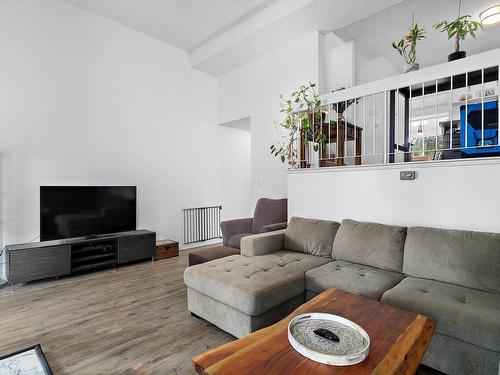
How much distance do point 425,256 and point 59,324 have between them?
3036 mm

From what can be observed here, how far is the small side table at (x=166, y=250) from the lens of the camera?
432 cm

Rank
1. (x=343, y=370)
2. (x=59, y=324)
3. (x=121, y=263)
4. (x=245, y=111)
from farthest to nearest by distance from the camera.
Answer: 1. (x=245, y=111)
2. (x=121, y=263)
3. (x=59, y=324)
4. (x=343, y=370)

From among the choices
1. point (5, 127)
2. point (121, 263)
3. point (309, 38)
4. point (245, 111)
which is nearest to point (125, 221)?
point (121, 263)

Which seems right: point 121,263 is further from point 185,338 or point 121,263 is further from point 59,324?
point 185,338

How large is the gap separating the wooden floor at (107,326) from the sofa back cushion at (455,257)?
62.3 inches

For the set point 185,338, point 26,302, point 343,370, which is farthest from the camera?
point 26,302

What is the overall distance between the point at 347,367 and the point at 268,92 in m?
4.48

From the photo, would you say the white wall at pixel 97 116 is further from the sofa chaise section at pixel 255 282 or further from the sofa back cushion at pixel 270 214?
the sofa chaise section at pixel 255 282

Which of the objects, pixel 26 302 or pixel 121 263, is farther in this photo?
pixel 121 263

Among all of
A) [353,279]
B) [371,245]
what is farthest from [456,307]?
[371,245]

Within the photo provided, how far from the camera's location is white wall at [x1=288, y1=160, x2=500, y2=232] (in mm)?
2143

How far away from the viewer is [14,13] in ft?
11.0

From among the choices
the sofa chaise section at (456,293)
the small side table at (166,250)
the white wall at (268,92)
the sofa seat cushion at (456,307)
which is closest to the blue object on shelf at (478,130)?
the sofa chaise section at (456,293)

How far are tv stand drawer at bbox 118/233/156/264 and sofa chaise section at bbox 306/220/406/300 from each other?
2.76 metres
